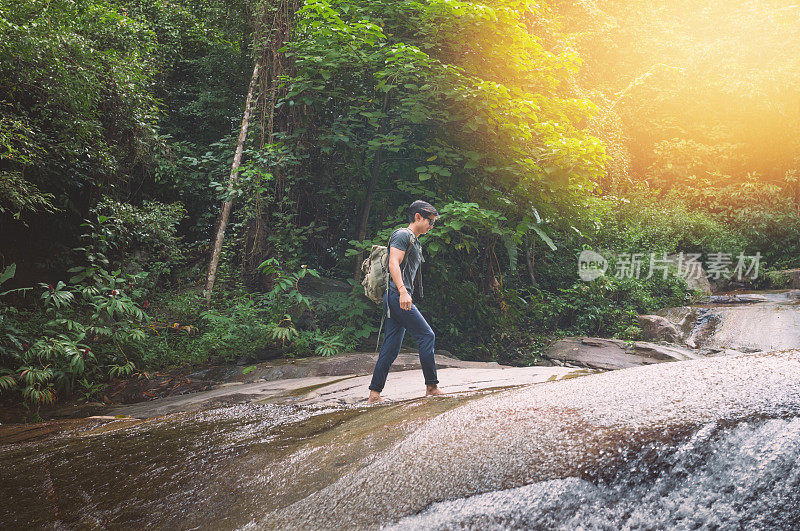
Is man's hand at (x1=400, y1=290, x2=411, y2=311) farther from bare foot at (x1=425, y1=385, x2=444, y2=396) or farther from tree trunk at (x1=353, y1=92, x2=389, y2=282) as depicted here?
tree trunk at (x1=353, y1=92, x2=389, y2=282)

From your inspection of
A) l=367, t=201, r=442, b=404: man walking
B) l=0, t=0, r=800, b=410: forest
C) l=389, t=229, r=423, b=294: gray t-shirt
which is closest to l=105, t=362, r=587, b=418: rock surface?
l=367, t=201, r=442, b=404: man walking

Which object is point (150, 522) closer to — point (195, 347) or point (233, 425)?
point (233, 425)

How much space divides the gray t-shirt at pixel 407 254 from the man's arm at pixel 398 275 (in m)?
0.07

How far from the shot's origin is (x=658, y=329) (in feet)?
33.6

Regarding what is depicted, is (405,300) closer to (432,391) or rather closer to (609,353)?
(432,391)

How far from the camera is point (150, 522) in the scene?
223cm

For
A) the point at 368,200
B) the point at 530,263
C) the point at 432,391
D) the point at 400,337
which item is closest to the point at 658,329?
the point at 530,263

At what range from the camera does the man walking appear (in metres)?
4.30

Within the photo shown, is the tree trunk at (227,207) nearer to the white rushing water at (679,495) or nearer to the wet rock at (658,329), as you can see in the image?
the white rushing water at (679,495)

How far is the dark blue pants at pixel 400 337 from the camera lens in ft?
14.4

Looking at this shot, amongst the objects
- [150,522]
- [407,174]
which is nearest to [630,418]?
[150,522]

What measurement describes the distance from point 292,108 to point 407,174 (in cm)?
236

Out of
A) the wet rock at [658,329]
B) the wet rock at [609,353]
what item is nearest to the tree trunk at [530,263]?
the wet rock at [609,353]

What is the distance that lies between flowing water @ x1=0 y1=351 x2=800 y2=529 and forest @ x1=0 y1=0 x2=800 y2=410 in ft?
13.8
